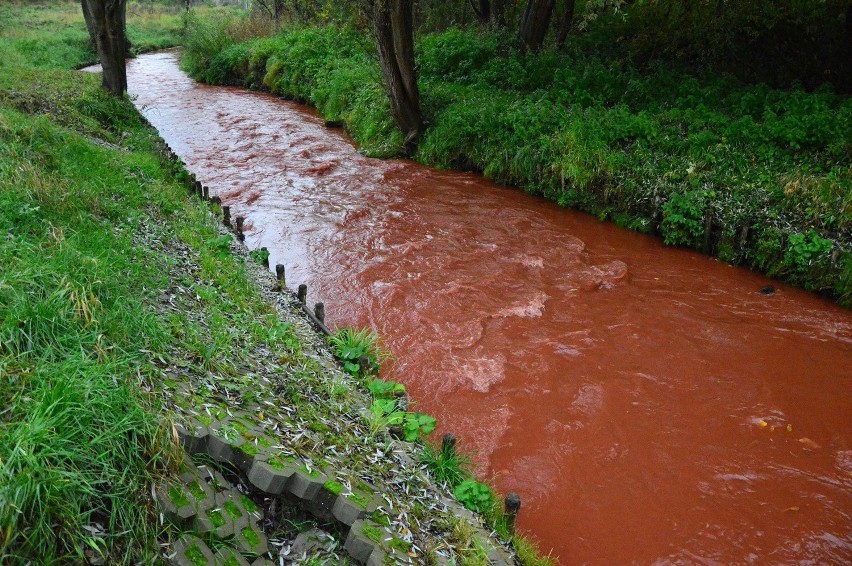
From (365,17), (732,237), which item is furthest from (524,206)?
(365,17)

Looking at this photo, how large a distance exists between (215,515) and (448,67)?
17383mm

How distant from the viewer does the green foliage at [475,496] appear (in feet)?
14.3

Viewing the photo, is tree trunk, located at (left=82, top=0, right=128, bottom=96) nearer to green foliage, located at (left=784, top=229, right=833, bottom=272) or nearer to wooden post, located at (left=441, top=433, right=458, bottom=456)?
wooden post, located at (left=441, top=433, right=458, bottom=456)

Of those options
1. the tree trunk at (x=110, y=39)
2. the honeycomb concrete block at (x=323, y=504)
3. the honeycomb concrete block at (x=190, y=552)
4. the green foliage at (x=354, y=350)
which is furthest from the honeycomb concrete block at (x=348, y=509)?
the tree trunk at (x=110, y=39)

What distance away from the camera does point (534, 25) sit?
17.5 meters

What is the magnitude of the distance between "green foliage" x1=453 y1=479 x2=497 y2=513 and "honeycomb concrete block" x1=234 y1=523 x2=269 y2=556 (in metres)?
1.71

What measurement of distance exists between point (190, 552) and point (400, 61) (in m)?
13.4

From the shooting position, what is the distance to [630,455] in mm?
5562

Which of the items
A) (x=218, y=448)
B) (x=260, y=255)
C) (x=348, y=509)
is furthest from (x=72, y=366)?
(x=260, y=255)

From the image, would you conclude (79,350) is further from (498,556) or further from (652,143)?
(652,143)

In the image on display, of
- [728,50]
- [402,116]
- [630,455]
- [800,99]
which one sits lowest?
[630,455]

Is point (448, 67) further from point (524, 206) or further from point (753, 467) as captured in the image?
point (753, 467)

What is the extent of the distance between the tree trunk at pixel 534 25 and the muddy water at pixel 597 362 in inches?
291

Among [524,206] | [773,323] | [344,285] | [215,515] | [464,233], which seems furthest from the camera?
[524,206]
